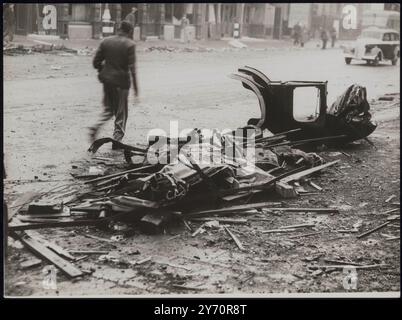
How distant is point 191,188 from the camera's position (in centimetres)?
665

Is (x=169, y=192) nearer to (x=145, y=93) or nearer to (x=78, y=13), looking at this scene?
(x=145, y=93)

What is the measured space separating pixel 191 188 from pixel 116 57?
3.21 metres

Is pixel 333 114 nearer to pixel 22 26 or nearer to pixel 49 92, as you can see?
pixel 22 26

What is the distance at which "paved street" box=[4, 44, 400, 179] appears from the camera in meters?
9.05

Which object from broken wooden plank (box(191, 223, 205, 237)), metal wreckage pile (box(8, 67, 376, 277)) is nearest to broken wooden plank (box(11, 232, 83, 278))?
metal wreckage pile (box(8, 67, 376, 277))

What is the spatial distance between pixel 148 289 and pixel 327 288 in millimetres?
1842

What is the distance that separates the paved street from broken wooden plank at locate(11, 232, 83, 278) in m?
1.92

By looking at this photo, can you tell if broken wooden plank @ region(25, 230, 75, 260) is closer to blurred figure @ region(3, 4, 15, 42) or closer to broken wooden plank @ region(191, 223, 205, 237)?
broken wooden plank @ region(191, 223, 205, 237)

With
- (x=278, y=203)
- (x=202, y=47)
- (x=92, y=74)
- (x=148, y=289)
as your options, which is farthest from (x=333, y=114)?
(x=202, y=47)

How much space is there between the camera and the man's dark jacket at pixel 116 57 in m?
8.80

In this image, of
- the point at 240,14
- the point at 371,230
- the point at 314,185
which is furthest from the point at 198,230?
the point at 240,14

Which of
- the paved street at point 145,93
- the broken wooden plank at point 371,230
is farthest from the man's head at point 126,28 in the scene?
the broken wooden plank at point 371,230

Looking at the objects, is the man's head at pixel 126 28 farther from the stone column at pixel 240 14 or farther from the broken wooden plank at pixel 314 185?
the stone column at pixel 240 14

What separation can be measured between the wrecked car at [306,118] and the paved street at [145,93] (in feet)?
6.71
